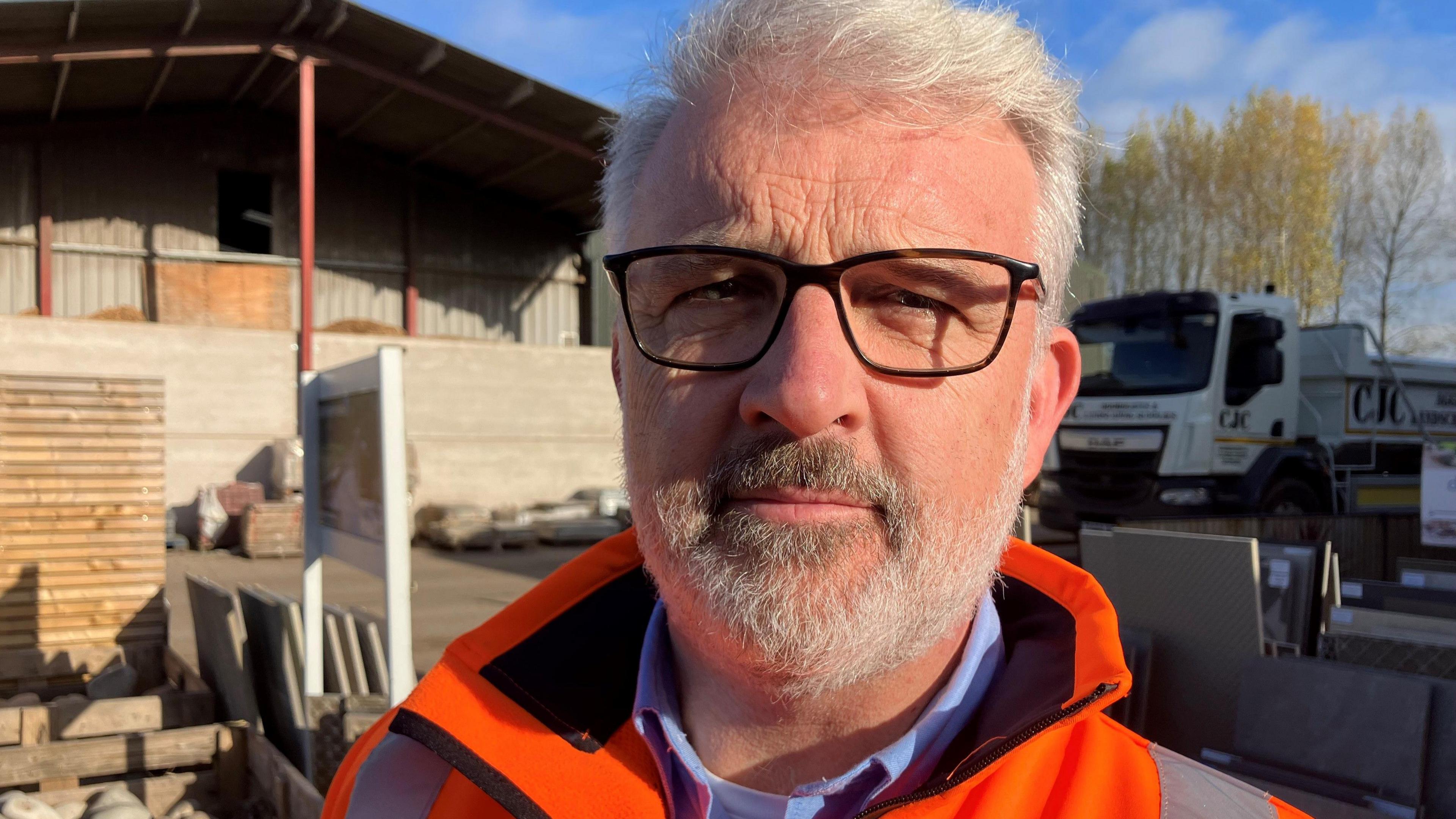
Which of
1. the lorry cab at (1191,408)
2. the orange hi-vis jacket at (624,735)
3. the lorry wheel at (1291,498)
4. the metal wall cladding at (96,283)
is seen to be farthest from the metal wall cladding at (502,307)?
the orange hi-vis jacket at (624,735)

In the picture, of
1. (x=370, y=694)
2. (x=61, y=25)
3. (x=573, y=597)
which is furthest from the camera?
(x=61, y=25)

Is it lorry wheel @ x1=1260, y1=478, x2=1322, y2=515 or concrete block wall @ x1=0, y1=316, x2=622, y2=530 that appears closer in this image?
lorry wheel @ x1=1260, y1=478, x2=1322, y2=515

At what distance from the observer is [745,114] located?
1.35 meters

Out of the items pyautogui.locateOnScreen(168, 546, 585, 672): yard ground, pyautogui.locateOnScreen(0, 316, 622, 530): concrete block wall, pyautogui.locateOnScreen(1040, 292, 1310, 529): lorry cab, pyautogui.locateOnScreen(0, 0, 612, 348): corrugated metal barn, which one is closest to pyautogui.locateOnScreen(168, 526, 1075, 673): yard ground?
pyautogui.locateOnScreen(168, 546, 585, 672): yard ground

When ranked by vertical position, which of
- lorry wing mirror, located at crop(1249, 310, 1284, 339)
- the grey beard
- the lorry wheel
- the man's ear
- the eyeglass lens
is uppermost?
lorry wing mirror, located at crop(1249, 310, 1284, 339)

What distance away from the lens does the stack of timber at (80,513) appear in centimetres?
607

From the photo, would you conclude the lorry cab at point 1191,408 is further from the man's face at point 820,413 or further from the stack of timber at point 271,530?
the stack of timber at point 271,530

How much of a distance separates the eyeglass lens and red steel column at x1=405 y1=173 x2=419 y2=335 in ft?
67.3

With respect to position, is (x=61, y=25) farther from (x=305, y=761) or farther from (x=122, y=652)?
(x=305, y=761)

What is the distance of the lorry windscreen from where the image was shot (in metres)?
11.2

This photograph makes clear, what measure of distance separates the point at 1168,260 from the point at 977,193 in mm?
40265

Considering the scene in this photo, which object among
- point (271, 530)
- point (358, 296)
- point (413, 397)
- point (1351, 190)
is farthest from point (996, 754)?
point (1351, 190)

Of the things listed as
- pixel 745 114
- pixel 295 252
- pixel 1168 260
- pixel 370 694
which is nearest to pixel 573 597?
pixel 745 114

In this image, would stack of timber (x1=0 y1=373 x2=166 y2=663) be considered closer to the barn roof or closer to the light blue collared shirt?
the light blue collared shirt
